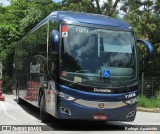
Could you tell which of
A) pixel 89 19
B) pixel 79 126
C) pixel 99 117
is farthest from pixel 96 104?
pixel 89 19

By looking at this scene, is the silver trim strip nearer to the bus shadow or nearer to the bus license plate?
Result: the bus license plate

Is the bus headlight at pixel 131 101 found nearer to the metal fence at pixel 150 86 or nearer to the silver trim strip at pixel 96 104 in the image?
the silver trim strip at pixel 96 104

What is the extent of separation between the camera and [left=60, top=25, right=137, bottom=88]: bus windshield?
12.6 meters

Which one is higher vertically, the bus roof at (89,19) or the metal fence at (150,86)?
the bus roof at (89,19)

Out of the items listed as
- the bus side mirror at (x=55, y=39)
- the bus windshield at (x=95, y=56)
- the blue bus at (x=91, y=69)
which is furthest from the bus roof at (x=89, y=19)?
the bus side mirror at (x=55, y=39)

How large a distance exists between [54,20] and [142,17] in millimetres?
15814

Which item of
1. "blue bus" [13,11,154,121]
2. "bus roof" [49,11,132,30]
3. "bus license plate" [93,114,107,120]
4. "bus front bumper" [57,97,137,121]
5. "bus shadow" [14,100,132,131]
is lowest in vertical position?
"bus shadow" [14,100,132,131]

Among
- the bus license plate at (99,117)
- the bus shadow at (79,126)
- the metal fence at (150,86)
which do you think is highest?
the bus license plate at (99,117)

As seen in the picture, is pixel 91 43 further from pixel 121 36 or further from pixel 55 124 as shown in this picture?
pixel 55 124

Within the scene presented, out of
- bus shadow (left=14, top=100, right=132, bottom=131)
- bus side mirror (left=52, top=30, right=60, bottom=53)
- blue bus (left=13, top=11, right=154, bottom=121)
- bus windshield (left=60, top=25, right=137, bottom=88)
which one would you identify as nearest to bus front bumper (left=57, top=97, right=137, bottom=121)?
blue bus (left=13, top=11, right=154, bottom=121)

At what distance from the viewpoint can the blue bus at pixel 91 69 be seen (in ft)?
41.0

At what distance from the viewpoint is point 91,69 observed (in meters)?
12.7

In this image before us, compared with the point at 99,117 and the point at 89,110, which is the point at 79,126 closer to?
the point at 99,117

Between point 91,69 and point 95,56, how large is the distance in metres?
0.43
